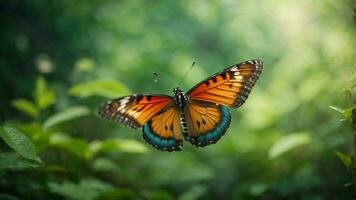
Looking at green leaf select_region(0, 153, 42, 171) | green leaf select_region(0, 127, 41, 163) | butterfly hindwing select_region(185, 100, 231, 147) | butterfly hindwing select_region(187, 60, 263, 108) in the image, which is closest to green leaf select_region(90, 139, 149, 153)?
butterfly hindwing select_region(185, 100, 231, 147)

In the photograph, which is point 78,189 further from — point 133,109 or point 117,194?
point 133,109

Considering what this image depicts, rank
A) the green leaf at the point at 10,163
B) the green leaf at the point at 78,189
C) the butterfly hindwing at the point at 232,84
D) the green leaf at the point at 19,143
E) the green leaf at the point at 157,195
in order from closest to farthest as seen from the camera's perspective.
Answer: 1. the green leaf at the point at 19,143
2. the green leaf at the point at 10,163
3. the butterfly hindwing at the point at 232,84
4. the green leaf at the point at 78,189
5. the green leaf at the point at 157,195

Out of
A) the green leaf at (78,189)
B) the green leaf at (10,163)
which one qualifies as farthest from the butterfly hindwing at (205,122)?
the green leaf at (10,163)

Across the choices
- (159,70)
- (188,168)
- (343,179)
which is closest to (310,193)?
(343,179)

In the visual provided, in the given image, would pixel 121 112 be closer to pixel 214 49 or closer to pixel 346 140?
pixel 346 140

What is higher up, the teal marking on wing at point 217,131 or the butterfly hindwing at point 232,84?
the butterfly hindwing at point 232,84

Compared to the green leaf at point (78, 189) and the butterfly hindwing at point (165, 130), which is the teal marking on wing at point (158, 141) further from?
the green leaf at point (78, 189)

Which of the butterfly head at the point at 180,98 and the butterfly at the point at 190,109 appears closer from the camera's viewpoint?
the butterfly at the point at 190,109

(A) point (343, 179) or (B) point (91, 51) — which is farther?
(B) point (91, 51)
